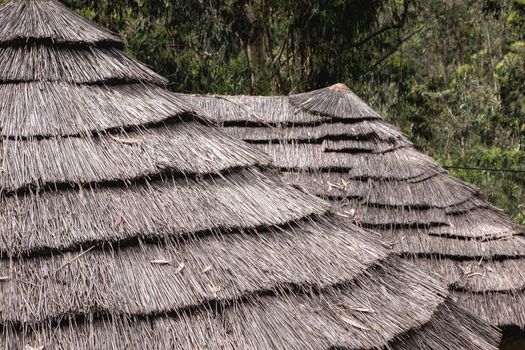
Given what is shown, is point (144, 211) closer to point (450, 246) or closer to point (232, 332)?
point (232, 332)

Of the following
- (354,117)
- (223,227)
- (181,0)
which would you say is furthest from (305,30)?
(223,227)

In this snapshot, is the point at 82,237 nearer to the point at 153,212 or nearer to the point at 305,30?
the point at 153,212

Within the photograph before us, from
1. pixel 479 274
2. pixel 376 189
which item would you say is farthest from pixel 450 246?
pixel 376 189

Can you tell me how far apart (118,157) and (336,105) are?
4233mm

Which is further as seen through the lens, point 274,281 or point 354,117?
point 354,117

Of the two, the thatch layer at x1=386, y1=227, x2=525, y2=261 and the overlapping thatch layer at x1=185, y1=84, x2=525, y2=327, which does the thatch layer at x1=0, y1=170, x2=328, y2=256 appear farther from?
the thatch layer at x1=386, y1=227, x2=525, y2=261

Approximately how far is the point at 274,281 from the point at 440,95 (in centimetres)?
1267

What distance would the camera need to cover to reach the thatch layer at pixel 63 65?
11.1 feet

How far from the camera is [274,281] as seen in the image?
3010mm

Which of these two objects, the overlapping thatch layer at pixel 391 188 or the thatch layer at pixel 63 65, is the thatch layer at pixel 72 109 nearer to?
the thatch layer at pixel 63 65

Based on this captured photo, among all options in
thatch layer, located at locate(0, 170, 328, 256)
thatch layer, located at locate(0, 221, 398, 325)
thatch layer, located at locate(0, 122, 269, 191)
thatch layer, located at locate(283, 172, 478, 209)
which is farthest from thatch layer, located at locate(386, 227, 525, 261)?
thatch layer, located at locate(0, 122, 269, 191)

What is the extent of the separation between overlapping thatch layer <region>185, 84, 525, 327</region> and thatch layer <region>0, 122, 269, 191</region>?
2.72 meters

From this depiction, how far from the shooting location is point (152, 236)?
9.55 ft

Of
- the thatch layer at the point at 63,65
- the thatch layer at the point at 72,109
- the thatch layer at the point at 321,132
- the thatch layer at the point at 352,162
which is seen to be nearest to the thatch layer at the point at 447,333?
the thatch layer at the point at 72,109
